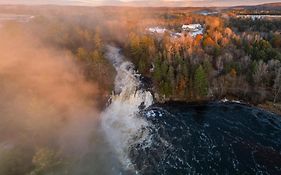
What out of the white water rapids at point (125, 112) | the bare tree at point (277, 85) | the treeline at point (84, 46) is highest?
the treeline at point (84, 46)

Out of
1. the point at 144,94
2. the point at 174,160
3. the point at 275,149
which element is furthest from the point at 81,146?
the point at 275,149

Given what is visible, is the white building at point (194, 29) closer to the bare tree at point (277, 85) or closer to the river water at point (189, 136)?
the bare tree at point (277, 85)

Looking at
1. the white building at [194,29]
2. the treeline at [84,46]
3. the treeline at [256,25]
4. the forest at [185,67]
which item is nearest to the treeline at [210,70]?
the forest at [185,67]

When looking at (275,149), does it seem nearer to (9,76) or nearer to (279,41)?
(279,41)

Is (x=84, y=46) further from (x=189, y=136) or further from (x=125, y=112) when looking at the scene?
(x=189, y=136)

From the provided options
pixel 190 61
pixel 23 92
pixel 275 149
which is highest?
pixel 190 61

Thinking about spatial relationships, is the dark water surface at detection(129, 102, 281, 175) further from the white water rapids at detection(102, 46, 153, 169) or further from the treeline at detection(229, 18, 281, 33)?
the treeline at detection(229, 18, 281, 33)

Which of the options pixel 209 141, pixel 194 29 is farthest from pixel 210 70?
pixel 194 29

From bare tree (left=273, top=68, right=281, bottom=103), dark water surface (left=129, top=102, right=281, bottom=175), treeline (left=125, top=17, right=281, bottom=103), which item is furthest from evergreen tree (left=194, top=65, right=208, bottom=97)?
bare tree (left=273, top=68, right=281, bottom=103)
